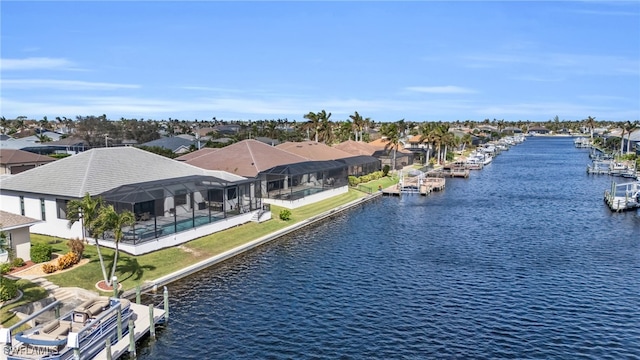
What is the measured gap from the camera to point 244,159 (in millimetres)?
73688

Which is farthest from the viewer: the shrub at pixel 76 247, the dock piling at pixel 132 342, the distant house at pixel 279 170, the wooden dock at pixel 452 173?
the wooden dock at pixel 452 173

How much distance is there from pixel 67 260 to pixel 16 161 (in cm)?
5164

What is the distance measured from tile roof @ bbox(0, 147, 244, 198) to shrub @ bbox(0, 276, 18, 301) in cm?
1410

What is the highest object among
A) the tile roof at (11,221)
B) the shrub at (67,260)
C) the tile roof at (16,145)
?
the tile roof at (16,145)

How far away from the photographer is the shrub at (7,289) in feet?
95.6

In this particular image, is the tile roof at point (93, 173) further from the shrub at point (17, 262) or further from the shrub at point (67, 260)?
the shrub at point (17, 262)

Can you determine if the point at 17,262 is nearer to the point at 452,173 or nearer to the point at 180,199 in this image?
the point at 180,199

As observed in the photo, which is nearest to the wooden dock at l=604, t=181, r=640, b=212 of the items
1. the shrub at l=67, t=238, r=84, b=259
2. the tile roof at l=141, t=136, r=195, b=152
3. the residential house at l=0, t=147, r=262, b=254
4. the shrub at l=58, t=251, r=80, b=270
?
the residential house at l=0, t=147, r=262, b=254

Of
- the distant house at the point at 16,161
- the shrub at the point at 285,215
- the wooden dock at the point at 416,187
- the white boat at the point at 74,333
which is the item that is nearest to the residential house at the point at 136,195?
the shrub at the point at 285,215

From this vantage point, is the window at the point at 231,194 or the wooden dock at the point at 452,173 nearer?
the window at the point at 231,194

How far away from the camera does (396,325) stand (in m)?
31.3

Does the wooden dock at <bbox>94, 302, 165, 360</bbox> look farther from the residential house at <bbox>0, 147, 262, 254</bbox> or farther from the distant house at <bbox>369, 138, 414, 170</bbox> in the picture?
the distant house at <bbox>369, 138, 414, 170</bbox>

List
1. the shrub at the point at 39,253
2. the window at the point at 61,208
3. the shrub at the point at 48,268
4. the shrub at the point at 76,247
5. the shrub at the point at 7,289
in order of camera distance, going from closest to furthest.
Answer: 1. the shrub at the point at 7,289
2. the shrub at the point at 48,268
3. the shrub at the point at 39,253
4. the shrub at the point at 76,247
5. the window at the point at 61,208

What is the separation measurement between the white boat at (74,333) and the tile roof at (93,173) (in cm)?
1871
